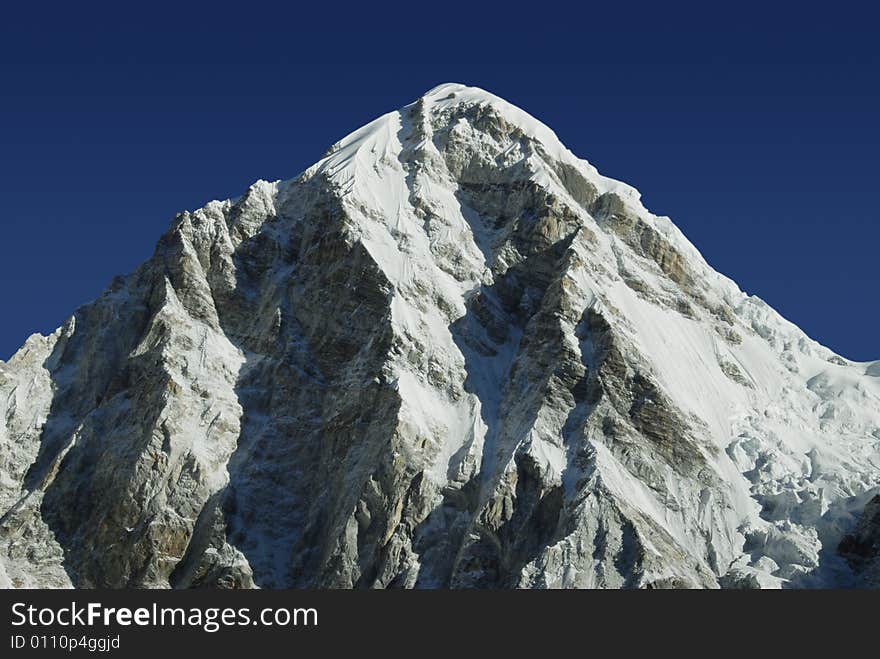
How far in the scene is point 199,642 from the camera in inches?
4823

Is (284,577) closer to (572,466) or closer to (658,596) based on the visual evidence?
(572,466)

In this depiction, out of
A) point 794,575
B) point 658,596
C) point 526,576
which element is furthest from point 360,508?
point 658,596

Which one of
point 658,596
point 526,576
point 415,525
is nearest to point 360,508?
point 415,525

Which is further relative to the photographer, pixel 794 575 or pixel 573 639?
pixel 794 575

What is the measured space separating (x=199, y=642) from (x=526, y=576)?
212 feet

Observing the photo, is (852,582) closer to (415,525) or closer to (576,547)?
(576,547)

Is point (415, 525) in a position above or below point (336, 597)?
above

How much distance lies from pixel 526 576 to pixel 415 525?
1733cm

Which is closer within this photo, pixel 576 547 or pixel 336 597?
pixel 336 597

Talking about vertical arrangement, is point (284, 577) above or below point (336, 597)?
above

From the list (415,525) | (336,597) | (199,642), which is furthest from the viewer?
(415,525)

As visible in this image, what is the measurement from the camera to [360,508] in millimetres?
196125

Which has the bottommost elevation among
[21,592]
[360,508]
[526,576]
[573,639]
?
[573,639]

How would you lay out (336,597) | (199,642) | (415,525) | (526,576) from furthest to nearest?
(415,525), (526,576), (336,597), (199,642)
